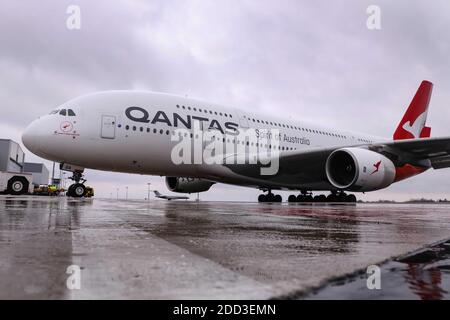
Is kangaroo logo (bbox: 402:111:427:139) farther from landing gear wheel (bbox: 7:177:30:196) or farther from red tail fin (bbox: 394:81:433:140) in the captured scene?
landing gear wheel (bbox: 7:177:30:196)

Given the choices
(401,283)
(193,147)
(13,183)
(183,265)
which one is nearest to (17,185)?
(13,183)

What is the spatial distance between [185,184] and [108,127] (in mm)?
6655

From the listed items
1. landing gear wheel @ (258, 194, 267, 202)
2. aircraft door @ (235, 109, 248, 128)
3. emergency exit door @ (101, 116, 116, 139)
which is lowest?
landing gear wheel @ (258, 194, 267, 202)

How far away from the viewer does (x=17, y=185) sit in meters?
20.2

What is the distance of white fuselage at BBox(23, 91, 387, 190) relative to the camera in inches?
419

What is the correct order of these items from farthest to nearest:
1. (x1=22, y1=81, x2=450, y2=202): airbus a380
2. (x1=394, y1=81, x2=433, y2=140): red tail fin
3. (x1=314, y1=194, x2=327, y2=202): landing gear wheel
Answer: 1. (x1=314, y1=194, x2=327, y2=202): landing gear wheel
2. (x1=394, y1=81, x2=433, y2=140): red tail fin
3. (x1=22, y1=81, x2=450, y2=202): airbus a380

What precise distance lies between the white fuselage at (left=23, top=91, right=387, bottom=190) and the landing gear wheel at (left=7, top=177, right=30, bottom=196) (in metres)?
10.9

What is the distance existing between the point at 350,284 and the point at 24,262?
1.43m

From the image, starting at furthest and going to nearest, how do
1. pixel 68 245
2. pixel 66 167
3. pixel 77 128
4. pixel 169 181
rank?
1. pixel 169 181
2. pixel 66 167
3. pixel 77 128
4. pixel 68 245

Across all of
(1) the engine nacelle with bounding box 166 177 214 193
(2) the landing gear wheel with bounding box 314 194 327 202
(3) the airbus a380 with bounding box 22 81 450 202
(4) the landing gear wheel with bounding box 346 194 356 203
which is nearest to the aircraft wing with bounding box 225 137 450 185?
(3) the airbus a380 with bounding box 22 81 450 202

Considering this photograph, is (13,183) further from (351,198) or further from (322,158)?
(351,198)
